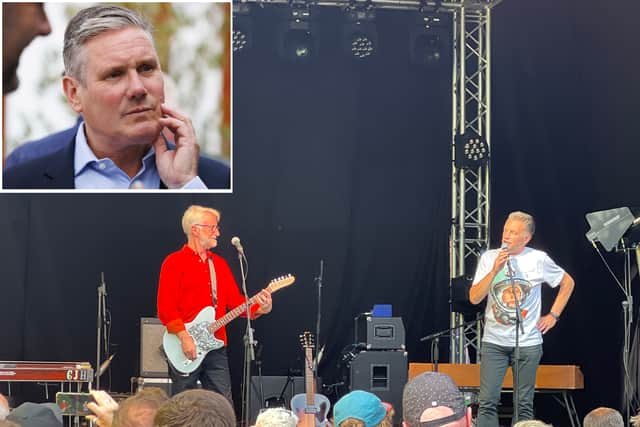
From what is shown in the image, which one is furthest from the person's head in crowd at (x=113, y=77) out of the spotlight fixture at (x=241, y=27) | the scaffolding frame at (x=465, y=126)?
the scaffolding frame at (x=465, y=126)

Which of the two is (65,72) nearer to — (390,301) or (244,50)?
(244,50)

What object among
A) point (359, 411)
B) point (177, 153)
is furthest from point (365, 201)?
point (359, 411)

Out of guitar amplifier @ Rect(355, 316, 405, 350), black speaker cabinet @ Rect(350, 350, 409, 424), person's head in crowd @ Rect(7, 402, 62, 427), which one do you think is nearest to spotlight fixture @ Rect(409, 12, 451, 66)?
guitar amplifier @ Rect(355, 316, 405, 350)

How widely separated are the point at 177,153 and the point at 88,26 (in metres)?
1.32

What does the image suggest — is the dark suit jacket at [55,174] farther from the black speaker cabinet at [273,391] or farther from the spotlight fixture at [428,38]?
the spotlight fixture at [428,38]

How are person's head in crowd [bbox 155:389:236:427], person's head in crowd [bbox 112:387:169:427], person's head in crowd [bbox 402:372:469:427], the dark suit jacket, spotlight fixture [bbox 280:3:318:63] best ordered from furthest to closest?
spotlight fixture [bbox 280:3:318:63], the dark suit jacket, person's head in crowd [bbox 112:387:169:427], person's head in crowd [bbox 402:372:469:427], person's head in crowd [bbox 155:389:236:427]

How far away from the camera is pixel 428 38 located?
9.62 metres

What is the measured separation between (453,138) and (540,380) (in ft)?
7.83

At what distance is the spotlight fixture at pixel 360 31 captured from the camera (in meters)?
9.43

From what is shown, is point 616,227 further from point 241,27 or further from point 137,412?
point 137,412

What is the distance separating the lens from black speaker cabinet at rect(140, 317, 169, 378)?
8930 millimetres

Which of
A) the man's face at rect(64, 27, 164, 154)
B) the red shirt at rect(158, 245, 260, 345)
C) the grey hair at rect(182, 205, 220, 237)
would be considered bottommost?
the red shirt at rect(158, 245, 260, 345)

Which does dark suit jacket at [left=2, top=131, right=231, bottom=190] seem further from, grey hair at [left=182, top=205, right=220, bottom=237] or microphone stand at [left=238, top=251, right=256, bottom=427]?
grey hair at [left=182, top=205, right=220, bottom=237]

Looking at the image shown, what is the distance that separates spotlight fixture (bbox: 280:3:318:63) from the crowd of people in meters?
5.80
